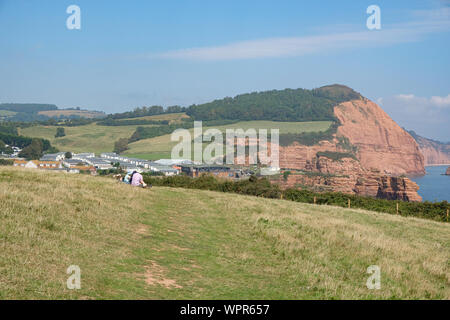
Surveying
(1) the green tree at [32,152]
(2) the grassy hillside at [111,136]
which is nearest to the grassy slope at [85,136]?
(2) the grassy hillside at [111,136]

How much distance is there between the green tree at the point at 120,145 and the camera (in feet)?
488

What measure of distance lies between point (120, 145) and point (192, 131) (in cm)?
3138

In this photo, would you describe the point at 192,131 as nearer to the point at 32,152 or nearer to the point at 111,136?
the point at 111,136

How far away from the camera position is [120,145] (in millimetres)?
152875

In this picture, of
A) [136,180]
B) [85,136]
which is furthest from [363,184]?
[85,136]

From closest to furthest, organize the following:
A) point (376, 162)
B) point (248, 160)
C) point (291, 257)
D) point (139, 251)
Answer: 1. point (139, 251)
2. point (291, 257)
3. point (248, 160)
4. point (376, 162)

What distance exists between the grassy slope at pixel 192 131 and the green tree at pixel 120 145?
7.32ft

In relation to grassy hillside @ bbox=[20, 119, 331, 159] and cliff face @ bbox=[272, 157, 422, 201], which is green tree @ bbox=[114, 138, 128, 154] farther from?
cliff face @ bbox=[272, 157, 422, 201]

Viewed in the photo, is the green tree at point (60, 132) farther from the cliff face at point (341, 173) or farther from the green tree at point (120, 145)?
the cliff face at point (341, 173)

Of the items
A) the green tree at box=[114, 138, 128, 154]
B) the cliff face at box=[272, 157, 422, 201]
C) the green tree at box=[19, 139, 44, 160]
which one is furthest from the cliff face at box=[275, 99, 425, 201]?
the green tree at box=[114, 138, 128, 154]
